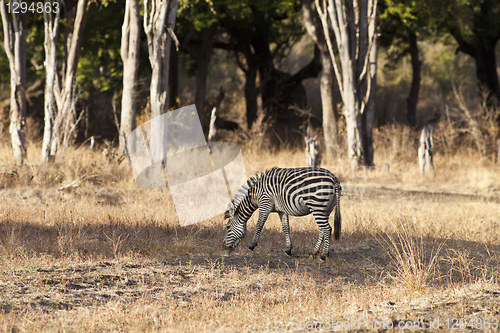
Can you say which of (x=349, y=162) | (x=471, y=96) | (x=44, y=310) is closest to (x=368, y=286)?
(x=44, y=310)

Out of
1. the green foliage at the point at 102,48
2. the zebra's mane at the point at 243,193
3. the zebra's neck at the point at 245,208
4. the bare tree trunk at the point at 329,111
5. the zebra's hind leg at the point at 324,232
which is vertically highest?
the green foliage at the point at 102,48

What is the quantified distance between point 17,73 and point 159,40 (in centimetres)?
429

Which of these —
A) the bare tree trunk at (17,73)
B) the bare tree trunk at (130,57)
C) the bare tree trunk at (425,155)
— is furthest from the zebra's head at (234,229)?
the bare tree trunk at (425,155)

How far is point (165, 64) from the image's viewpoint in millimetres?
13109

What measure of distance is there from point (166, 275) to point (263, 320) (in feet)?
6.01

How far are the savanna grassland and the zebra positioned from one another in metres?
0.40

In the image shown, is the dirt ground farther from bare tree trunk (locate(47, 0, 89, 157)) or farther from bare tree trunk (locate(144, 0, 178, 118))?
bare tree trunk (locate(47, 0, 89, 157))

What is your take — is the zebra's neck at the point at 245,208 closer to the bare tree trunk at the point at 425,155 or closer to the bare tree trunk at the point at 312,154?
the bare tree trunk at the point at 312,154

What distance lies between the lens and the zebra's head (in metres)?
7.79

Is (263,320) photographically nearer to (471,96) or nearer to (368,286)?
(368,286)

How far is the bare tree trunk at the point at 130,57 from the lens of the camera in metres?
13.6

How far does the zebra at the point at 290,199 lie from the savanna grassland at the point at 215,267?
40 cm

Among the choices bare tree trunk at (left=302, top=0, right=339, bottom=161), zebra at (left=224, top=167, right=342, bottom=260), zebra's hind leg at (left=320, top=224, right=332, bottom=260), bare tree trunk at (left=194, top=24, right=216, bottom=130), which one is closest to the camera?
zebra at (left=224, top=167, right=342, bottom=260)

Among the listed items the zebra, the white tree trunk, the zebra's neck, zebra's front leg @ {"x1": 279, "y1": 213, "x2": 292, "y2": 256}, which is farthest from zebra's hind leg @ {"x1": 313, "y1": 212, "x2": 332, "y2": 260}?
the white tree trunk
